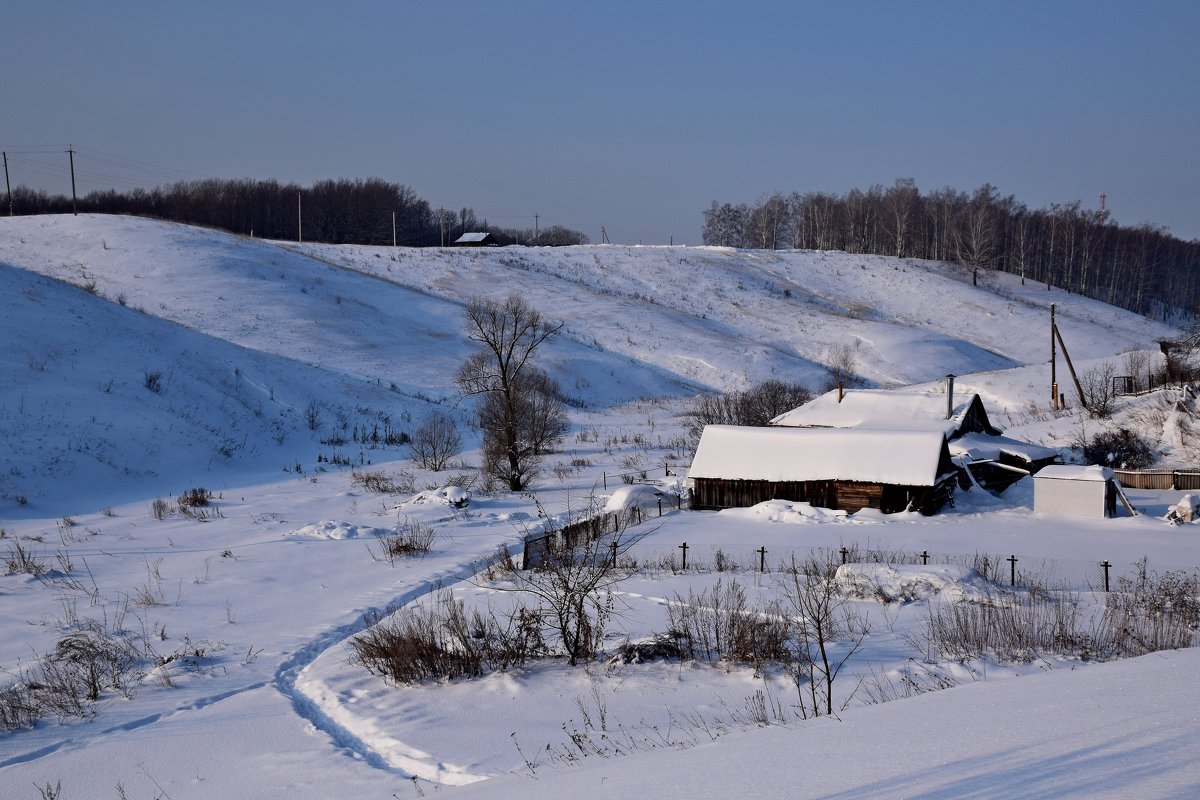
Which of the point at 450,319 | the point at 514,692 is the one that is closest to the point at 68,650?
the point at 514,692

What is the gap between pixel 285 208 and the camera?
11138 cm

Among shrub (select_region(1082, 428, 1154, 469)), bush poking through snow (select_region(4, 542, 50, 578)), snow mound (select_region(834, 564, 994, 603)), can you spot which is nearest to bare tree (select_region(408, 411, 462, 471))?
bush poking through snow (select_region(4, 542, 50, 578))

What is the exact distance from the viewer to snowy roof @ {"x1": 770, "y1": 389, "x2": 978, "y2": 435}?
3134 cm

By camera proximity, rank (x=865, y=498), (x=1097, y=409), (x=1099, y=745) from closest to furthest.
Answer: (x=1099, y=745) → (x=865, y=498) → (x=1097, y=409)

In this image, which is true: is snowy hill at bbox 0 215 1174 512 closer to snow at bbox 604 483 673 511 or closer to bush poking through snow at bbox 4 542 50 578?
bush poking through snow at bbox 4 542 50 578

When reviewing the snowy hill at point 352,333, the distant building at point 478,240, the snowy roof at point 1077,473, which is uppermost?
the distant building at point 478,240

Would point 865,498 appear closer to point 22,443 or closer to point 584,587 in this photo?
point 584,587

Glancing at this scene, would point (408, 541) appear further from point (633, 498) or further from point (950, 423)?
point (950, 423)

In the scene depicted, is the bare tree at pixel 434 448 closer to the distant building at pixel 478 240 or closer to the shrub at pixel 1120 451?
the shrub at pixel 1120 451

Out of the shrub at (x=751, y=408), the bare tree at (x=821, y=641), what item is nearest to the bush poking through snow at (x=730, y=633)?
the bare tree at (x=821, y=641)

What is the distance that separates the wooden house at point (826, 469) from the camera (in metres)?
23.8

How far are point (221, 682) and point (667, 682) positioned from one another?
5.37m

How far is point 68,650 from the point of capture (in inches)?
431

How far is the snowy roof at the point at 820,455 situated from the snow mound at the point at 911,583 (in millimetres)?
10129
